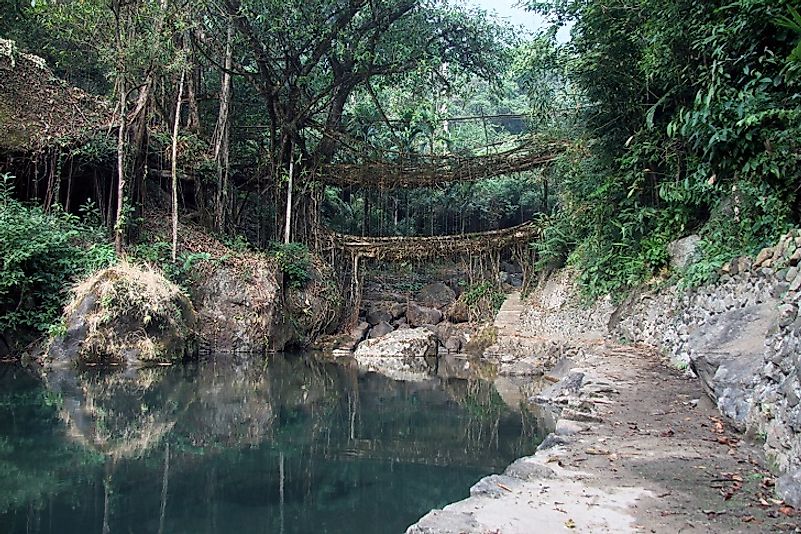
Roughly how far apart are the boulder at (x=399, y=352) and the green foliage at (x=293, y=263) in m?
2.10

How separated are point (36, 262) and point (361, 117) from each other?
9.68 m

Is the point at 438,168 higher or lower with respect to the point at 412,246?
higher

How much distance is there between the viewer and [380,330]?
14.6 meters

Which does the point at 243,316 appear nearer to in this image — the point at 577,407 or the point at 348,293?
the point at 348,293

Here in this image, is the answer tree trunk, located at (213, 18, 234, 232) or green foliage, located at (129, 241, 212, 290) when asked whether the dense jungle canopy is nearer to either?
tree trunk, located at (213, 18, 234, 232)

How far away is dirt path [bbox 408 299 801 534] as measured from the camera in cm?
229

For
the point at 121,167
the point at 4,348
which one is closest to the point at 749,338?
the point at 4,348

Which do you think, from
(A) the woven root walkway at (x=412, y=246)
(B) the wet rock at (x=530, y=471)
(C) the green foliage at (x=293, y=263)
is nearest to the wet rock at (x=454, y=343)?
(A) the woven root walkway at (x=412, y=246)

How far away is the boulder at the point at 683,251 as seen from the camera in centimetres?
688

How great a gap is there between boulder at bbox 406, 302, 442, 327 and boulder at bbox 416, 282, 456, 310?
0.65 m

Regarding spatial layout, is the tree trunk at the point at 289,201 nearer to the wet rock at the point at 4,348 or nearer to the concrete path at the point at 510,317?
the concrete path at the point at 510,317

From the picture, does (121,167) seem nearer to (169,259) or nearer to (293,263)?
(169,259)

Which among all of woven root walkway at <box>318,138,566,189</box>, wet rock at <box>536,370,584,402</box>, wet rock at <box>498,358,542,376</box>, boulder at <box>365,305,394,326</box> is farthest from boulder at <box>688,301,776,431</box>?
boulder at <box>365,305,394,326</box>

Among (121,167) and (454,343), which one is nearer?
(121,167)
